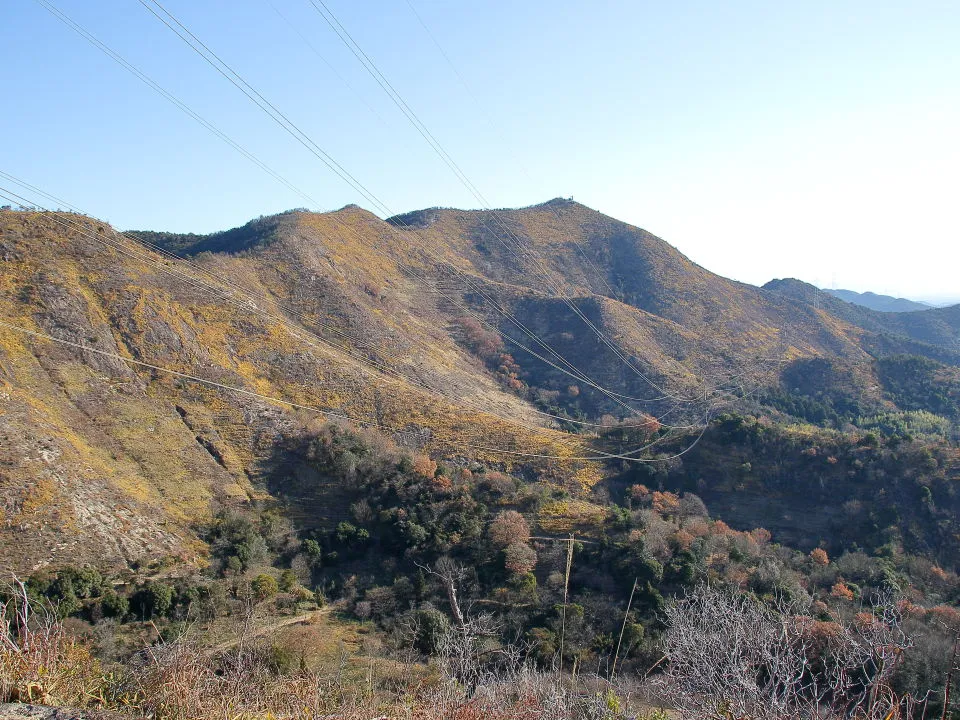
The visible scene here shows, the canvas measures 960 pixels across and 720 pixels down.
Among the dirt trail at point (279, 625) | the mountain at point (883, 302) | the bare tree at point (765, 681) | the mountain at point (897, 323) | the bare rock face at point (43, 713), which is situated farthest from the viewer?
the mountain at point (883, 302)

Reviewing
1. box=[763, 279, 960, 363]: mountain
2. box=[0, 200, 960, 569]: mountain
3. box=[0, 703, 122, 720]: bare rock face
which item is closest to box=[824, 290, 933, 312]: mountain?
box=[763, 279, 960, 363]: mountain

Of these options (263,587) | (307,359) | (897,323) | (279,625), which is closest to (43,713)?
(279,625)

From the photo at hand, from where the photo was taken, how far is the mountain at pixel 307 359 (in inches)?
845

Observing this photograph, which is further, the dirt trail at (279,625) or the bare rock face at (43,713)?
the dirt trail at (279,625)

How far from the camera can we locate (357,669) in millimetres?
14789

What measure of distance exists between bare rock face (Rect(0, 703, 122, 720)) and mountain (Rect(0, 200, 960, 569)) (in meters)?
15.7

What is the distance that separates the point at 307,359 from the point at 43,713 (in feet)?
101

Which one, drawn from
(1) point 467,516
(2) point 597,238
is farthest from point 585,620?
(2) point 597,238

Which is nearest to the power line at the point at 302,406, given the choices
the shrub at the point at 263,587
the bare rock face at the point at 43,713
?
the shrub at the point at 263,587

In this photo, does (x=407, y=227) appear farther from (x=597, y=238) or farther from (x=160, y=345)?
(x=160, y=345)

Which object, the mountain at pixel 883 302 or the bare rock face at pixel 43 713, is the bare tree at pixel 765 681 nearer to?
the bare rock face at pixel 43 713

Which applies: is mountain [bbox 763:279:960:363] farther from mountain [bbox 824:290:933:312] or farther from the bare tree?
the bare tree

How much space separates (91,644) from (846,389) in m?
52.1

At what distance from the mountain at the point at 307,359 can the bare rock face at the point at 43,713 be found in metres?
15.7
